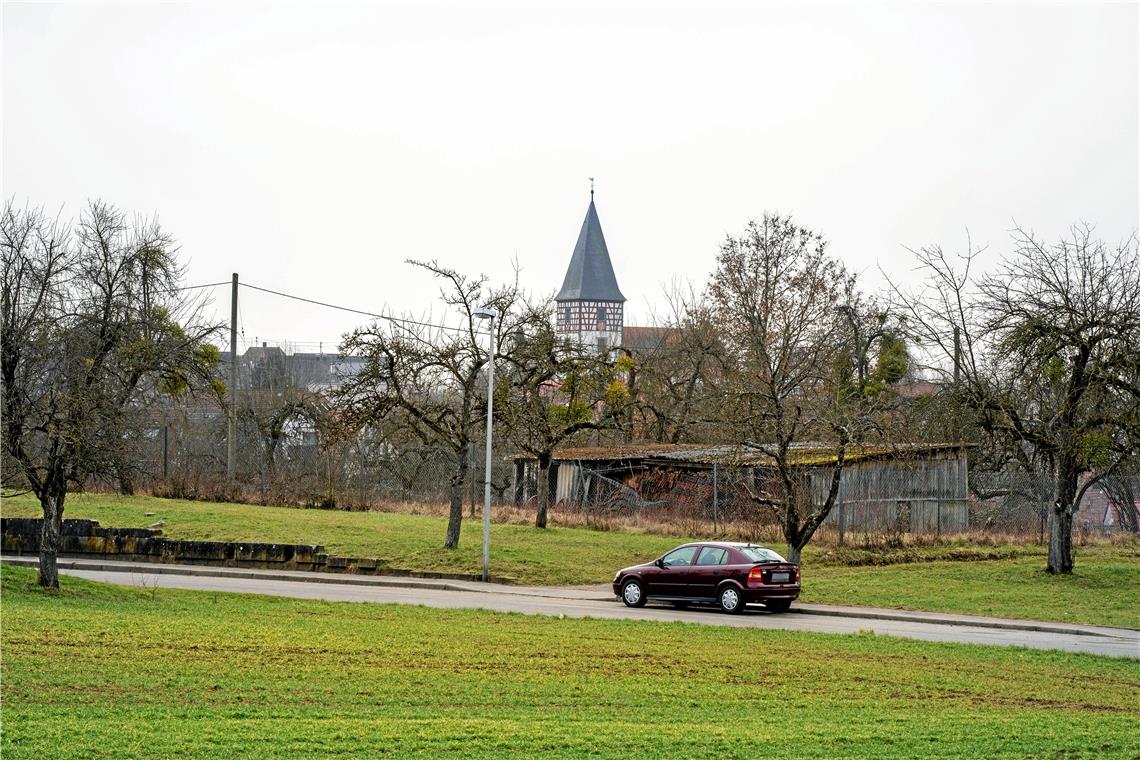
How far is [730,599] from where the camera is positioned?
82.5 feet

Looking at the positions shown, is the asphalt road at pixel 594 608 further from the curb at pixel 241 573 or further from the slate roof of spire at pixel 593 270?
the slate roof of spire at pixel 593 270

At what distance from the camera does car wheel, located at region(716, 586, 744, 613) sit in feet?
82.1

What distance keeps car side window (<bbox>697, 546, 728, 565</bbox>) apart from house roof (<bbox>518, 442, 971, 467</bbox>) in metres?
5.85

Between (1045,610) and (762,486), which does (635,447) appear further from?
(1045,610)

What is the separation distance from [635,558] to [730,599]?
9.40m

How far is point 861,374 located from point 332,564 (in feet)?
104

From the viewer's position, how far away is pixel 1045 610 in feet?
84.9

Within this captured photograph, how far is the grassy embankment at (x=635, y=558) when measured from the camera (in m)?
27.4

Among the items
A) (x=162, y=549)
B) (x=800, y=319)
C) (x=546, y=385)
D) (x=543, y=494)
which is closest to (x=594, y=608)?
(x=162, y=549)

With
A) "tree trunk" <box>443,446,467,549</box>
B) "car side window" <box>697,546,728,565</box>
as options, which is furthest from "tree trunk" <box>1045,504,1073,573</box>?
"tree trunk" <box>443,446,467,549</box>

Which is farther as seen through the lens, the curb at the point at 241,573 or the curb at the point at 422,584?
the curb at the point at 241,573

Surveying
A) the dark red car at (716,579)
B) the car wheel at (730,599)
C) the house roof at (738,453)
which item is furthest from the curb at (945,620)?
the house roof at (738,453)

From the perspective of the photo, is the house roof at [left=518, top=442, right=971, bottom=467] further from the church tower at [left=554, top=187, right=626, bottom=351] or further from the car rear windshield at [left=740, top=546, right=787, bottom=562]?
the church tower at [left=554, top=187, right=626, bottom=351]

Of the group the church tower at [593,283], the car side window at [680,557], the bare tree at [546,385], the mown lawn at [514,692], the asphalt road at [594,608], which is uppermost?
the church tower at [593,283]
